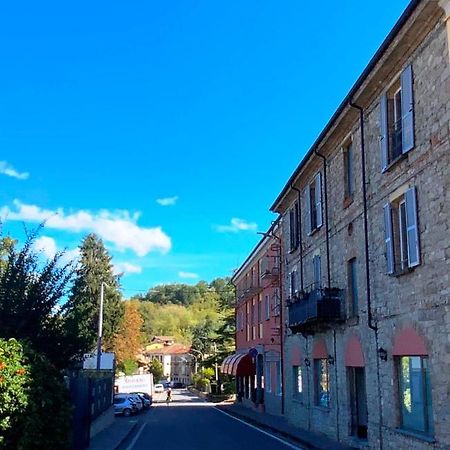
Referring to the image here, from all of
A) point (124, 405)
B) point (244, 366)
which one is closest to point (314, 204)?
point (244, 366)

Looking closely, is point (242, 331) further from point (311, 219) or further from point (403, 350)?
point (403, 350)

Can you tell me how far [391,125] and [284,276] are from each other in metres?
15.1

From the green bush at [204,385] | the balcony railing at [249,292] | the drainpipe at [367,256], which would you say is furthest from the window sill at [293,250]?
the green bush at [204,385]

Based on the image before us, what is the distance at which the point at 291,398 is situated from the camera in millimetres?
26453

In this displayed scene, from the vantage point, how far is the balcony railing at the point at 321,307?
19078 mm

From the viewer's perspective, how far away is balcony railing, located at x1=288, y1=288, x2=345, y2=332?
62.6 feet

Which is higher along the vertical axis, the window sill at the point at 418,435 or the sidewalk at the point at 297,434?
the window sill at the point at 418,435

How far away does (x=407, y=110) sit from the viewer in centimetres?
1359

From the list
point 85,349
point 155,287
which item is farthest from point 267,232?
point 155,287

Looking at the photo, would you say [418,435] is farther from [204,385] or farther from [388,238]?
[204,385]

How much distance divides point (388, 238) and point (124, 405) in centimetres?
2684

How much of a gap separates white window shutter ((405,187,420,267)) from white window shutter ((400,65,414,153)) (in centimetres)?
106

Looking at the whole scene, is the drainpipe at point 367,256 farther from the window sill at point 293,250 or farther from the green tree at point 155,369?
the green tree at point 155,369

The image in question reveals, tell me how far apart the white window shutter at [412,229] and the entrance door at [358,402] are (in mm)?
5933
